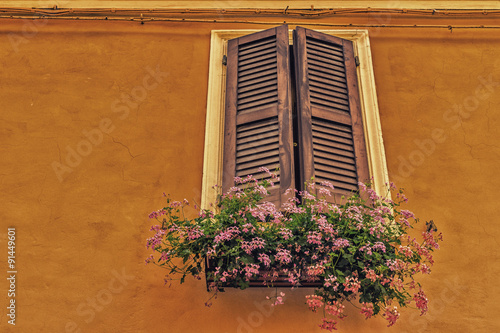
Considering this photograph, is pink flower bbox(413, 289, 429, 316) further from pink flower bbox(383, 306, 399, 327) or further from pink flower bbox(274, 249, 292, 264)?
pink flower bbox(274, 249, 292, 264)

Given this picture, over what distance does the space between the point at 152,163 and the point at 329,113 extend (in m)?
1.23

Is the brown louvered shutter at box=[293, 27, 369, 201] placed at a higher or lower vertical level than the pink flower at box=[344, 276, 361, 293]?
higher

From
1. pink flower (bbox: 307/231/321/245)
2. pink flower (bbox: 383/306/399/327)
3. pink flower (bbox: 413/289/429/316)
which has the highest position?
pink flower (bbox: 307/231/321/245)

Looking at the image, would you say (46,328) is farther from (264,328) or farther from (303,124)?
(303,124)

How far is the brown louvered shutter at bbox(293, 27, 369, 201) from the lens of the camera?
4231mm

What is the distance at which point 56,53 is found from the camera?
4.95 meters

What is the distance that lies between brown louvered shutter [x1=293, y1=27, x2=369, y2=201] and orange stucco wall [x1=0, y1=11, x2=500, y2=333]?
0.79 ft

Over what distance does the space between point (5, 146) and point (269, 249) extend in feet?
6.67
